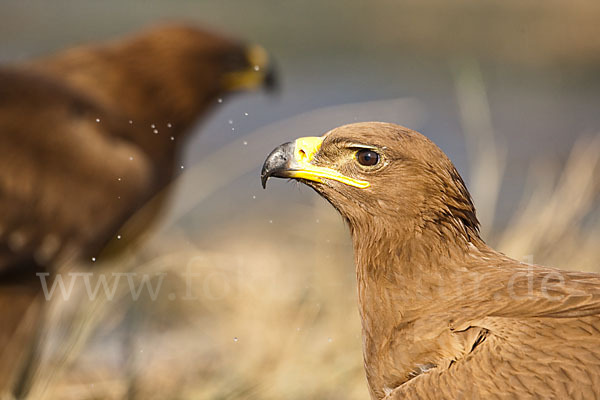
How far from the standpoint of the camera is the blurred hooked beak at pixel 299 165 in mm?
2904

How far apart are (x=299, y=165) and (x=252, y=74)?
284 cm

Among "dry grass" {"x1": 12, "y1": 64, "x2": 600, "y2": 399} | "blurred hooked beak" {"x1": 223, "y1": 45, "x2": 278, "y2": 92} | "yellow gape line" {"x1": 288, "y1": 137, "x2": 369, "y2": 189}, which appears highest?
"blurred hooked beak" {"x1": 223, "y1": 45, "x2": 278, "y2": 92}

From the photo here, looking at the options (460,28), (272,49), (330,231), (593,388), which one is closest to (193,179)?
(330,231)

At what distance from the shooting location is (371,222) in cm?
292

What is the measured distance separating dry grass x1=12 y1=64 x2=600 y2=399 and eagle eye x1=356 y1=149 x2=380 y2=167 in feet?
4.08

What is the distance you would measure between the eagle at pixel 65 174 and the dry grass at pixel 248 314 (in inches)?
7.9

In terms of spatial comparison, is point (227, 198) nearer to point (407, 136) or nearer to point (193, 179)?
point (193, 179)

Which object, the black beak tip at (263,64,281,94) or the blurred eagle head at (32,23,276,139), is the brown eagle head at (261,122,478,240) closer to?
the blurred eagle head at (32,23,276,139)

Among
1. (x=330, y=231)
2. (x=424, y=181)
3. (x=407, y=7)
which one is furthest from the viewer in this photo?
(x=407, y=7)

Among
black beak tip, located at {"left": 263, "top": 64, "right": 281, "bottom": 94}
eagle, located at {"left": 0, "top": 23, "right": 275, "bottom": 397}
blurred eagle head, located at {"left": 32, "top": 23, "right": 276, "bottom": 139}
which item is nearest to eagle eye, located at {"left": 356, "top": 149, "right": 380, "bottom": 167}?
eagle, located at {"left": 0, "top": 23, "right": 275, "bottom": 397}

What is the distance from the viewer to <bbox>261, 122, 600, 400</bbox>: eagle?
2373mm

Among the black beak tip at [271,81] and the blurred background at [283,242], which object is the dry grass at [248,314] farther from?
the black beak tip at [271,81]

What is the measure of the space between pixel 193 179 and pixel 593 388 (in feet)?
8.91

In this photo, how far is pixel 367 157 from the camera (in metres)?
2.88
